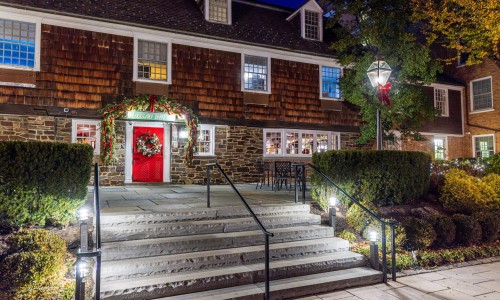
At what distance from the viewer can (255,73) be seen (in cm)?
1481

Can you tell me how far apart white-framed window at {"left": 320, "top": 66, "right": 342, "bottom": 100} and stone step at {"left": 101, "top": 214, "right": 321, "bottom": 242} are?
1047 centimetres

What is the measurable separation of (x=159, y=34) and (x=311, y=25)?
25.0 ft

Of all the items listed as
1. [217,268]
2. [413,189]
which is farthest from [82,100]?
[413,189]

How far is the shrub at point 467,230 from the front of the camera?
7383mm

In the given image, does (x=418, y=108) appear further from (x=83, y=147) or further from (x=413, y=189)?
(x=83, y=147)

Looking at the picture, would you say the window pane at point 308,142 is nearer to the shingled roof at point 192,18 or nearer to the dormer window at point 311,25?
the shingled roof at point 192,18

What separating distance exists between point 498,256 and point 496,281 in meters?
1.99

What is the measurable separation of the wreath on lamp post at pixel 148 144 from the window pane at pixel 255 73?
14.4ft

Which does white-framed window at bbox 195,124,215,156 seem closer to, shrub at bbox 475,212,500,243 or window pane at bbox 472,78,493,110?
shrub at bbox 475,212,500,243

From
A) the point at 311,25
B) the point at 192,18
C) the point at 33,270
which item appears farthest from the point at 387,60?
the point at 33,270

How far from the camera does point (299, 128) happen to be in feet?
51.4

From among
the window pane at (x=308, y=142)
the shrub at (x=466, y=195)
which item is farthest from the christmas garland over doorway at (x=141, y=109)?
the shrub at (x=466, y=195)

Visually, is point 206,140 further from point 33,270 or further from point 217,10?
point 33,270

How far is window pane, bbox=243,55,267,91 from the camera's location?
577 inches
